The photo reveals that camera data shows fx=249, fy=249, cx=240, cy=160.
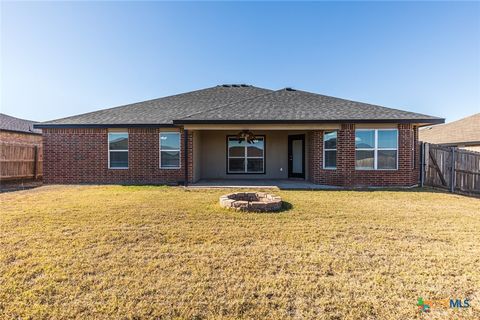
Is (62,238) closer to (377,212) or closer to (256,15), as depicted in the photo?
(377,212)

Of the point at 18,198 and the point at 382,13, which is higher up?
the point at 382,13

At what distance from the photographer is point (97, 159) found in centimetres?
1139

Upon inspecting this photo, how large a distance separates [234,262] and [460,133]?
20845 mm

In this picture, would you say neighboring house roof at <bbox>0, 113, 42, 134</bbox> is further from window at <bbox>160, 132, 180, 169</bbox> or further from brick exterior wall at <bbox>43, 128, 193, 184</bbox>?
window at <bbox>160, 132, 180, 169</bbox>

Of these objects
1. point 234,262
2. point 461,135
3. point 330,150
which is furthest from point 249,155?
point 461,135

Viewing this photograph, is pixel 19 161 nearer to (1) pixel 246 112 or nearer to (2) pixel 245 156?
(2) pixel 245 156

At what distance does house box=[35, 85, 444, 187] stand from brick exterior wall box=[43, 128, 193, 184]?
Answer: 1.7 inches

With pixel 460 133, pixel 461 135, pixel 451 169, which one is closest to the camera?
pixel 451 169

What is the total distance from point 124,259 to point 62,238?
1.65 m

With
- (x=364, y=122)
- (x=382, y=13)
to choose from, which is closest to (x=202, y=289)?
(x=364, y=122)

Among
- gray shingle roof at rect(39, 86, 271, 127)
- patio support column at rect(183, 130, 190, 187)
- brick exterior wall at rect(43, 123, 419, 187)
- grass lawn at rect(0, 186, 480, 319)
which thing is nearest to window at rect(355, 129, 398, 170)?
brick exterior wall at rect(43, 123, 419, 187)

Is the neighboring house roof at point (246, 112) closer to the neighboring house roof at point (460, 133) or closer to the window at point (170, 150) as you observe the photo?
the window at point (170, 150)

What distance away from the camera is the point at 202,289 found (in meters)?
2.82

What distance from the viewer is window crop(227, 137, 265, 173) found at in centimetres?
1338
